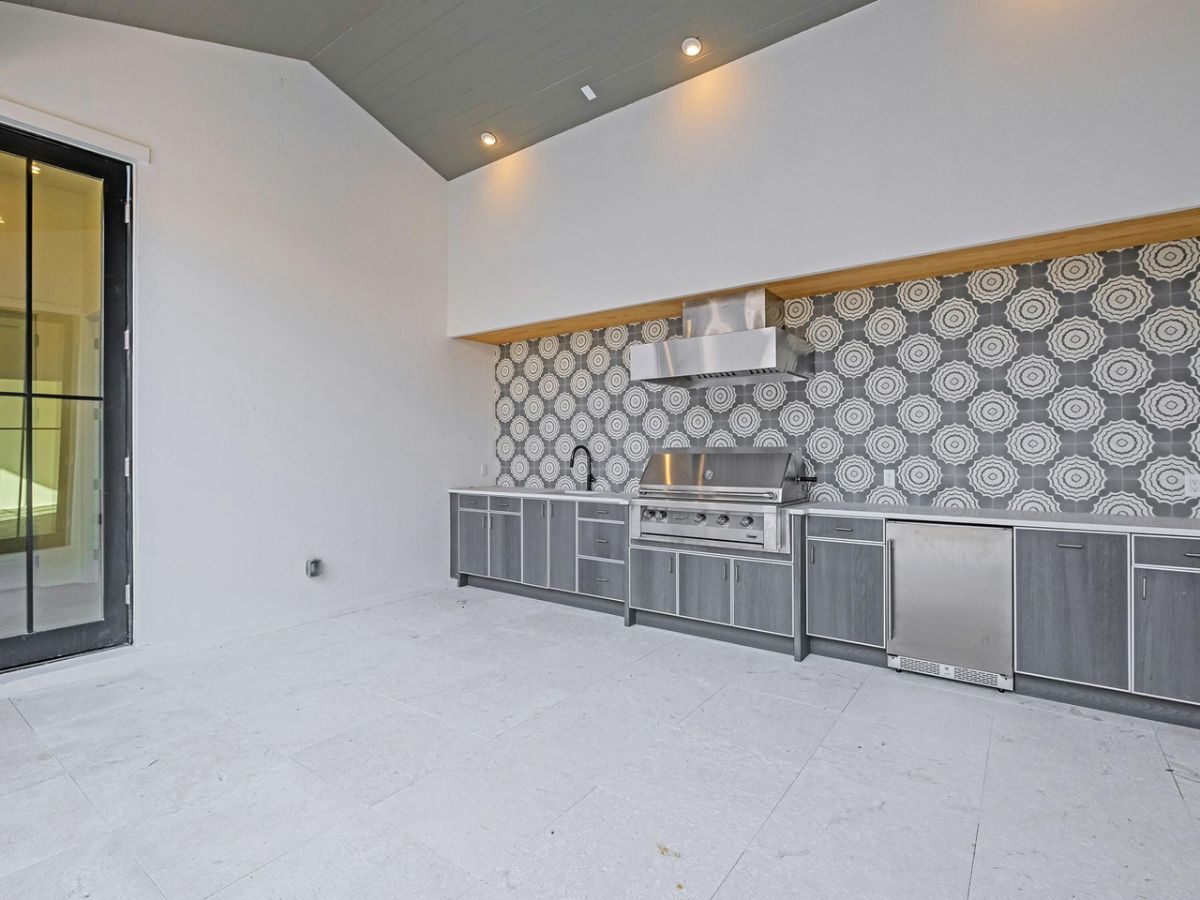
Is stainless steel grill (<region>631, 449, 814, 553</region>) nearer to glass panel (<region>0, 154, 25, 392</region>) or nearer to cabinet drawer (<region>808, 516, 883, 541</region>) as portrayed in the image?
cabinet drawer (<region>808, 516, 883, 541</region>)

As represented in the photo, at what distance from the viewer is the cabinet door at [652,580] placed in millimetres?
4043

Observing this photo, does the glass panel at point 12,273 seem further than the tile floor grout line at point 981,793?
Yes

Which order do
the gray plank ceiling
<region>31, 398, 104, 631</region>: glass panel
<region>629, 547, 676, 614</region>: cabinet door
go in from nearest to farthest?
<region>31, 398, 104, 631</region>: glass panel → the gray plank ceiling → <region>629, 547, 676, 614</region>: cabinet door

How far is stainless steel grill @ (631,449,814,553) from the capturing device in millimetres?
3629

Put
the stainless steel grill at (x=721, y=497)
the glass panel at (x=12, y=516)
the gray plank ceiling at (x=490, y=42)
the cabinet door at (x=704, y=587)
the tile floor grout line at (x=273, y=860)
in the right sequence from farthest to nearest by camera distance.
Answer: the cabinet door at (x=704, y=587) → the stainless steel grill at (x=721, y=497) → the gray plank ceiling at (x=490, y=42) → the glass panel at (x=12, y=516) → the tile floor grout line at (x=273, y=860)

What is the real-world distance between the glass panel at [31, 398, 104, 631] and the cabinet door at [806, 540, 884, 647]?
4036 mm

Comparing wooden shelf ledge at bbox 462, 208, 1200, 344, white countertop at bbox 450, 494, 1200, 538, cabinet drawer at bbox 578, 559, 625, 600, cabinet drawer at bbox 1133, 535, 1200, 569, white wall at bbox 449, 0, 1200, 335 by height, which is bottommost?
cabinet drawer at bbox 578, 559, 625, 600

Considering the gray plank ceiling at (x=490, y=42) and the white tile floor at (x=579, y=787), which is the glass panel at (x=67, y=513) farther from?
the gray plank ceiling at (x=490, y=42)

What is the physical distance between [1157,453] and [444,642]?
4.03 metres

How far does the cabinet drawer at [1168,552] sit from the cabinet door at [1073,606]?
5 cm

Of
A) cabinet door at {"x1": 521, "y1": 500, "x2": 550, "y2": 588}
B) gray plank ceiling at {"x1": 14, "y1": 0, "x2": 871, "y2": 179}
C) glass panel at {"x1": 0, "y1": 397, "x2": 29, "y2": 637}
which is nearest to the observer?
glass panel at {"x1": 0, "y1": 397, "x2": 29, "y2": 637}

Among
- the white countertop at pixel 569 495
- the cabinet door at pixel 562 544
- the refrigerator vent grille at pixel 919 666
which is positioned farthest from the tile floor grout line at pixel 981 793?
the cabinet door at pixel 562 544

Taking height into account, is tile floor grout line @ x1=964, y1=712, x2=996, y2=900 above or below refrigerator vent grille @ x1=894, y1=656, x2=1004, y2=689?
below

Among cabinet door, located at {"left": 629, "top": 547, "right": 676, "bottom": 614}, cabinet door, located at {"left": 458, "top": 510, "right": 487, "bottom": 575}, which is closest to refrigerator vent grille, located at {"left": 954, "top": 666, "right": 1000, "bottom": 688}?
cabinet door, located at {"left": 629, "top": 547, "right": 676, "bottom": 614}
